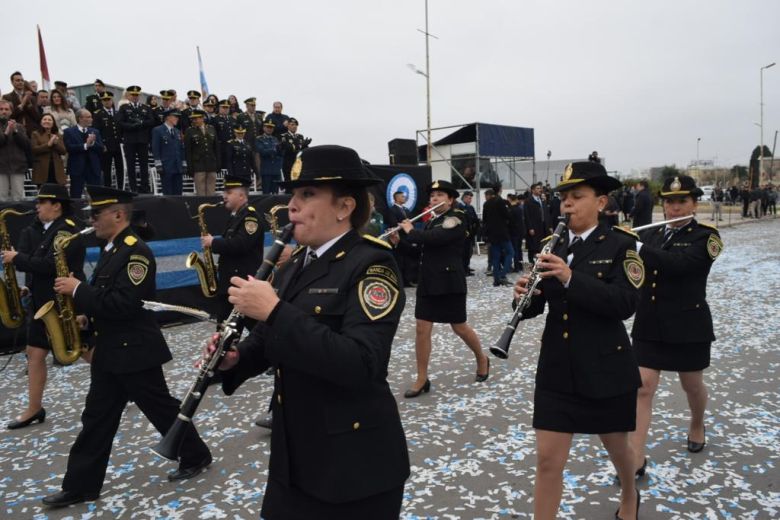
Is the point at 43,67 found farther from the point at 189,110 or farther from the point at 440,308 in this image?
the point at 440,308

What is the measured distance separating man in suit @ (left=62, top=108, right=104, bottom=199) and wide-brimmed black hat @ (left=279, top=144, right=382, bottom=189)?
989 centimetres

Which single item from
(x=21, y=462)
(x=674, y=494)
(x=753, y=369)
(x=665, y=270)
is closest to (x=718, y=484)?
(x=674, y=494)

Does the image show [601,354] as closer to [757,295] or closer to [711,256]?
[711,256]

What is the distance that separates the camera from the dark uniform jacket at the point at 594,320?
2.94 metres

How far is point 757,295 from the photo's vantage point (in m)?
10.5

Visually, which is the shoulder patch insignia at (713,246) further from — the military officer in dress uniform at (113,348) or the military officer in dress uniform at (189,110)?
the military officer in dress uniform at (189,110)

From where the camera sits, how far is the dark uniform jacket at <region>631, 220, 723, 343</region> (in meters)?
4.07

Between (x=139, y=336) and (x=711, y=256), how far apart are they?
4062mm

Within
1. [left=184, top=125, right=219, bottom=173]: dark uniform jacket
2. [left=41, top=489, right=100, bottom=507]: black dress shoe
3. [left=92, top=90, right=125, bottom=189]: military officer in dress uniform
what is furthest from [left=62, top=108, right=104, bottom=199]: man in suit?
[left=41, top=489, right=100, bottom=507]: black dress shoe

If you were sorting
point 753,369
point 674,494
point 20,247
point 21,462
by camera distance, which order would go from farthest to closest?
point 753,369 < point 20,247 < point 21,462 < point 674,494

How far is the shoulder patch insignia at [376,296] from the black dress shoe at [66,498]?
3.08 metres

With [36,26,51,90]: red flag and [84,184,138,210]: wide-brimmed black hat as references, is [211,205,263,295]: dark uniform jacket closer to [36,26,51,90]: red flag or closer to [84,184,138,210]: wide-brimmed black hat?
[84,184,138,210]: wide-brimmed black hat

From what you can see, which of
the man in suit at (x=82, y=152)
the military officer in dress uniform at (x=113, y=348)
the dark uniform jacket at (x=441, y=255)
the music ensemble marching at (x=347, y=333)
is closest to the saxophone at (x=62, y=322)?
the music ensemble marching at (x=347, y=333)

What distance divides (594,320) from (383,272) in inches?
59.6
